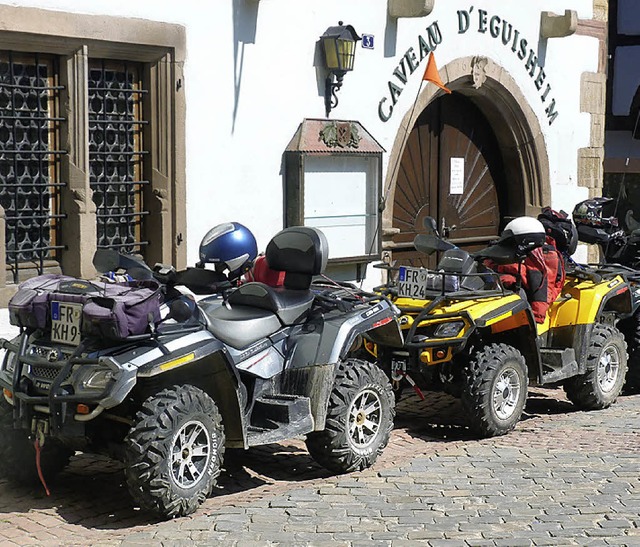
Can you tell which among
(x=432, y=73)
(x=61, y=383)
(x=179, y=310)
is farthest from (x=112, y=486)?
(x=432, y=73)

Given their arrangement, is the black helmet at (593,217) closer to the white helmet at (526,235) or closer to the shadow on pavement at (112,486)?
the white helmet at (526,235)

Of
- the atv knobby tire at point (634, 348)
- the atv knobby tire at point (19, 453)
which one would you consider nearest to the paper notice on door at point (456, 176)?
the atv knobby tire at point (634, 348)

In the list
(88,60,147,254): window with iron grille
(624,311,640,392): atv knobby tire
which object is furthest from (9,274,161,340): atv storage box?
(624,311,640,392): atv knobby tire

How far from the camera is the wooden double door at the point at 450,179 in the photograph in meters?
12.5

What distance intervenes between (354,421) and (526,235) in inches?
86.0

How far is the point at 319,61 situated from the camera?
10773 mm

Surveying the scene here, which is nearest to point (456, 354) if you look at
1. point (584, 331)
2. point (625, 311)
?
point (584, 331)

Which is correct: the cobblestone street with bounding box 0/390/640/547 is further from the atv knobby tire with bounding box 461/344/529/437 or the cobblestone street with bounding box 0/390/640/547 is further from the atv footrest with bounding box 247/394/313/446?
the atv footrest with bounding box 247/394/313/446

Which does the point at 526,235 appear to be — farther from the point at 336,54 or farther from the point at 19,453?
the point at 19,453

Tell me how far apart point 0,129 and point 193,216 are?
1.75 metres

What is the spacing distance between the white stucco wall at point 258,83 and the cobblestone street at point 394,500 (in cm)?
294

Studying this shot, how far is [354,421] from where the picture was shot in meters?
6.88

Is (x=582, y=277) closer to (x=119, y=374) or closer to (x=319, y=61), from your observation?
(x=319, y=61)

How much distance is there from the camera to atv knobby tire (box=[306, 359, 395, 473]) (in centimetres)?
675
